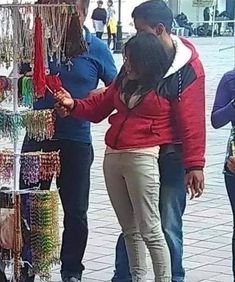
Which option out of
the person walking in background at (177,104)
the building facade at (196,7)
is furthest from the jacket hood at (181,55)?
the building facade at (196,7)

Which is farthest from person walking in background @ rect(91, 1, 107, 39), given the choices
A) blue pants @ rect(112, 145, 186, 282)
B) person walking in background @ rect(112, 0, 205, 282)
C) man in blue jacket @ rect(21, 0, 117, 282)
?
person walking in background @ rect(112, 0, 205, 282)

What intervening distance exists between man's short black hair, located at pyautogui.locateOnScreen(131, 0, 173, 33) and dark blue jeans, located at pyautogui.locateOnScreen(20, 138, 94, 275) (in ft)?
3.16

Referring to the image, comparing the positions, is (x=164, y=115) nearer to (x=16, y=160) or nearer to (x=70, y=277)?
(x=16, y=160)

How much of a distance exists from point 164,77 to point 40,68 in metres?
0.72

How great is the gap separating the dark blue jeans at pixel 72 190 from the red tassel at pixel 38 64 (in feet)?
2.32

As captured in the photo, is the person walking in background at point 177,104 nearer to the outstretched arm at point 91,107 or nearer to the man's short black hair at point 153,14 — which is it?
the man's short black hair at point 153,14

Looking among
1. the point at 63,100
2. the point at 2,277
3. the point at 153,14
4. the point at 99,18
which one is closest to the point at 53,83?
the point at 63,100

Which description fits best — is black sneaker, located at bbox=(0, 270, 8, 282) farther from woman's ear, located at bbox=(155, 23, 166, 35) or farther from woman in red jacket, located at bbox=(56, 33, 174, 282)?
woman's ear, located at bbox=(155, 23, 166, 35)

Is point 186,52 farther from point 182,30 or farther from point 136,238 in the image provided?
point 182,30

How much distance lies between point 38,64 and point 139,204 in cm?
94

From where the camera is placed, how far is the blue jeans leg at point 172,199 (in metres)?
5.41

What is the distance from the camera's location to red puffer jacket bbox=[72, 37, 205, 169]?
505 centimetres

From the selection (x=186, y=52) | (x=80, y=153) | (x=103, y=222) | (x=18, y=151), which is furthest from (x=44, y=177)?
(x=103, y=222)

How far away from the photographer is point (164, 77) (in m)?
5.13
